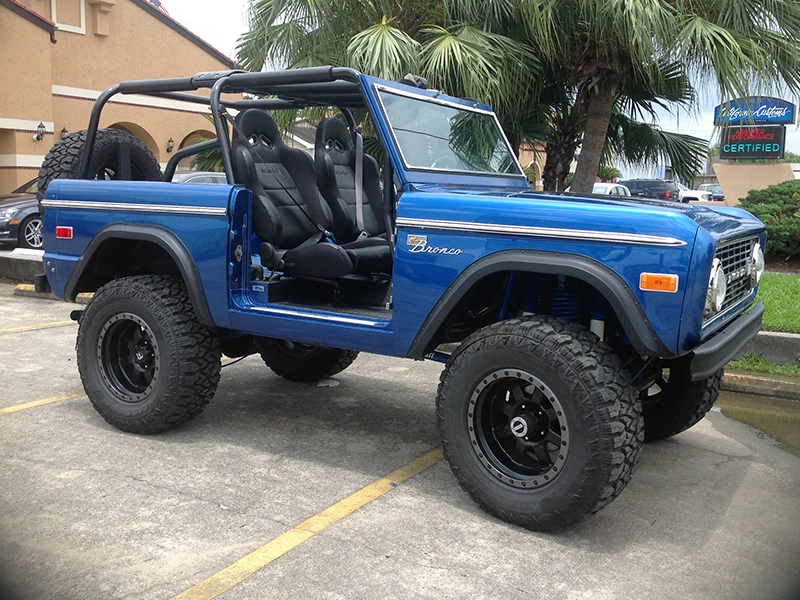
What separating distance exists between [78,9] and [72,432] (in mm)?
19485

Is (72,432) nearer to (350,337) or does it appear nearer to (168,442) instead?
(168,442)

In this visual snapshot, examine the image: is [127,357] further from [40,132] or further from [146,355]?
[40,132]

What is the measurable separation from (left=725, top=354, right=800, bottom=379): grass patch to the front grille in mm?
2385

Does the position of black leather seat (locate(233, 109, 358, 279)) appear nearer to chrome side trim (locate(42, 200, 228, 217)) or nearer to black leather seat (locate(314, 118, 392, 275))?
black leather seat (locate(314, 118, 392, 275))

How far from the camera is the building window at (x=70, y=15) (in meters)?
20.6

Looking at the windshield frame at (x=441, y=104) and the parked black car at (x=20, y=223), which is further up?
the windshield frame at (x=441, y=104)

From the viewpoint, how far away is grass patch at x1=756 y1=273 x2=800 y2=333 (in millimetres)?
6918

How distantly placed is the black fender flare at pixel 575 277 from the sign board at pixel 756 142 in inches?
578

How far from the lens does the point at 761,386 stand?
6.24 metres

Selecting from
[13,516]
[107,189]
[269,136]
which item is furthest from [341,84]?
[13,516]

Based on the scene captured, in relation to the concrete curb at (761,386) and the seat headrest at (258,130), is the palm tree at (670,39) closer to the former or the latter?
the concrete curb at (761,386)

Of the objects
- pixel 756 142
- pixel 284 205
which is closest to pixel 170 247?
pixel 284 205

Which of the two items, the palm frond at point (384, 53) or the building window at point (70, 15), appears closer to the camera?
the palm frond at point (384, 53)

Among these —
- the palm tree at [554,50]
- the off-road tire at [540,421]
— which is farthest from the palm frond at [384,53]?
the off-road tire at [540,421]
